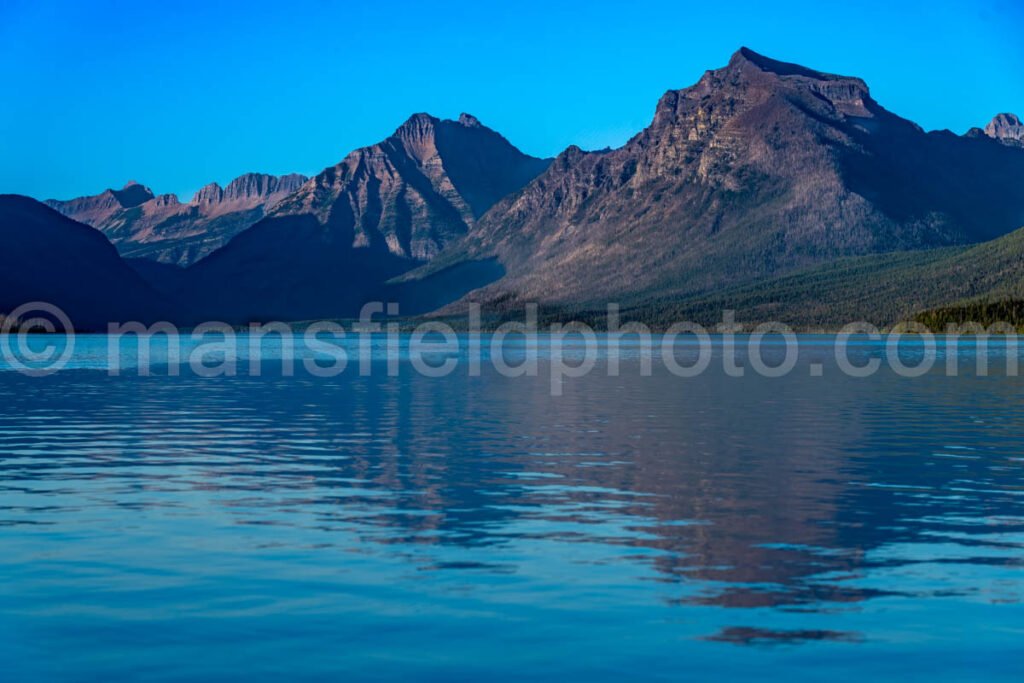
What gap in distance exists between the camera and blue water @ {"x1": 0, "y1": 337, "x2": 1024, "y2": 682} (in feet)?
74.6

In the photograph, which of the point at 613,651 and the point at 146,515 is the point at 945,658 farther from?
the point at 146,515

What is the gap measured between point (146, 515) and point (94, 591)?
33.1ft

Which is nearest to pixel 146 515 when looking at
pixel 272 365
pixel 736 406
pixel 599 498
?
A: pixel 599 498

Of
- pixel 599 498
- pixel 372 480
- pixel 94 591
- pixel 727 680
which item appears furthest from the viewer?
pixel 372 480

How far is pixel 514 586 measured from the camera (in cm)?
2777

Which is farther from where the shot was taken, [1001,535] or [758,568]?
[1001,535]

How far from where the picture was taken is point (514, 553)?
31.4 m

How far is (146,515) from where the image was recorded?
3750 cm

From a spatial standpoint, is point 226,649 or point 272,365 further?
point 272,365

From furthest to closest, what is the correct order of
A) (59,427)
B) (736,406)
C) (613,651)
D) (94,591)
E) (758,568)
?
(736,406)
(59,427)
(758,568)
(94,591)
(613,651)

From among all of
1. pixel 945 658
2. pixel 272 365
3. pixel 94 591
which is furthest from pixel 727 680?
pixel 272 365

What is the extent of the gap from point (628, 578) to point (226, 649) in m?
9.26

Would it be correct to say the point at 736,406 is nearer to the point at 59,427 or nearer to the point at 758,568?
the point at 59,427

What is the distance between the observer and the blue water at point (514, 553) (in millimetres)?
22750
